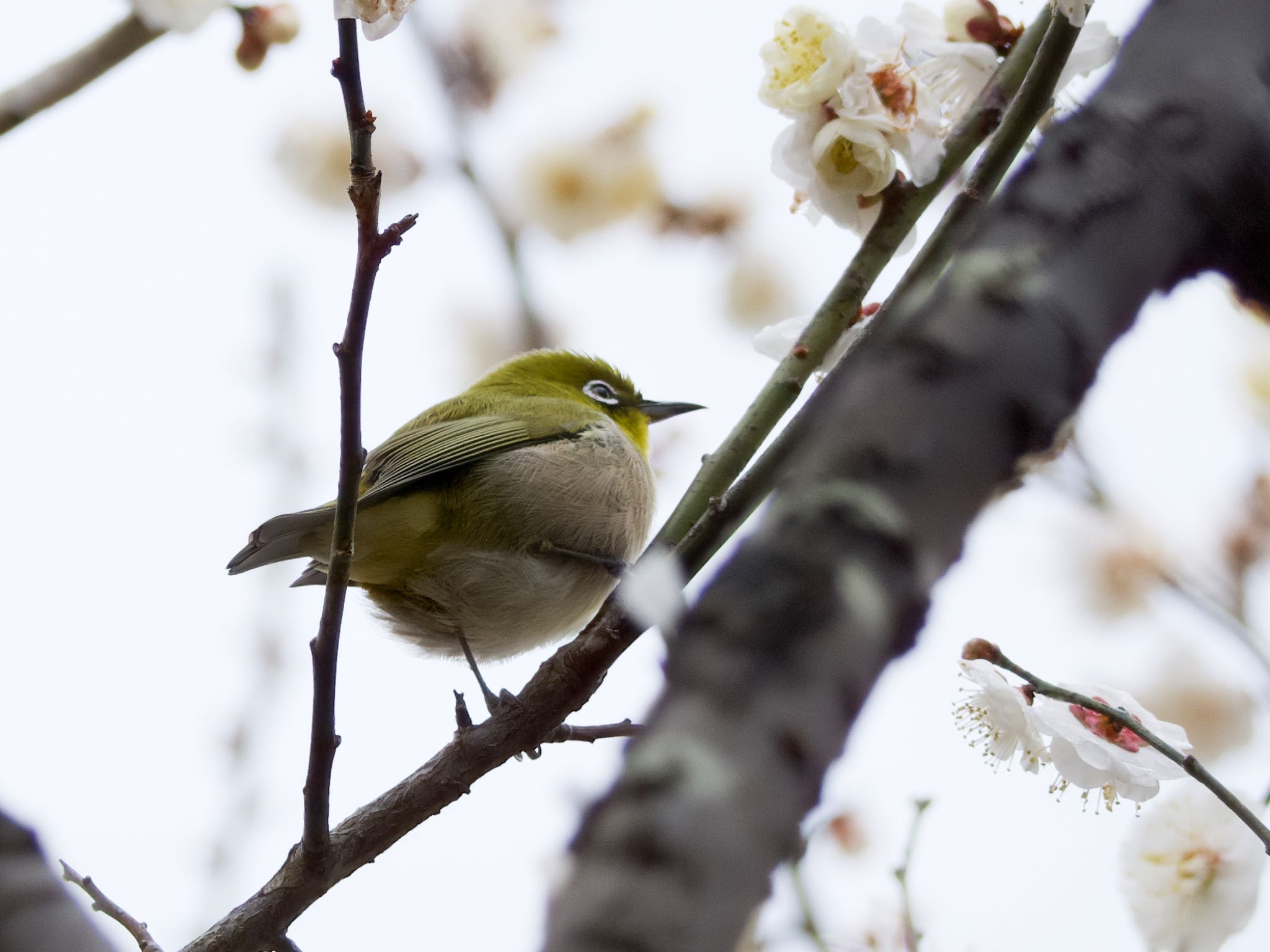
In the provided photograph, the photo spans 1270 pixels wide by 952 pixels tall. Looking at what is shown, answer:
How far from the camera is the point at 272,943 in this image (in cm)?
244

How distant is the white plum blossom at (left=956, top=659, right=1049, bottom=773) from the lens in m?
2.15

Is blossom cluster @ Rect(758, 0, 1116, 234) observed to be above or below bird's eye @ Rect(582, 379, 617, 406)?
above

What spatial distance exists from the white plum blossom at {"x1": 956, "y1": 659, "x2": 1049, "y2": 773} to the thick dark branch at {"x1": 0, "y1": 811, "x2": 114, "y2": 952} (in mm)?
1601

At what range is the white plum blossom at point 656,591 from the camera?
1.82 meters

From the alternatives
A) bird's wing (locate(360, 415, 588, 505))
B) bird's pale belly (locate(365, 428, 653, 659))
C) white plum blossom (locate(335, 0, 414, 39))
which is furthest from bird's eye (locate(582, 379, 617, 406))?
white plum blossom (locate(335, 0, 414, 39))

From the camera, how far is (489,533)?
3.56 metres

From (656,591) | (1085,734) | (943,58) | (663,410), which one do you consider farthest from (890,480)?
(663,410)

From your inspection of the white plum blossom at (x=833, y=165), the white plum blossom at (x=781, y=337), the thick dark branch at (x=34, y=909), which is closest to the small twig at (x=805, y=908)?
the white plum blossom at (x=781, y=337)

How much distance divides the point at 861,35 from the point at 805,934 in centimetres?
186

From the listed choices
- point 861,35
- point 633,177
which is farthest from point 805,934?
point 633,177

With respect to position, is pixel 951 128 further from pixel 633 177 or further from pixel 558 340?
pixel 633 177

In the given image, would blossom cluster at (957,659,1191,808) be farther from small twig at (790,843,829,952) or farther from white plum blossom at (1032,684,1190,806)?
small twig at (790,843,829,952)

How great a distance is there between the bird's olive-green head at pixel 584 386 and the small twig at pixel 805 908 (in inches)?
89.2

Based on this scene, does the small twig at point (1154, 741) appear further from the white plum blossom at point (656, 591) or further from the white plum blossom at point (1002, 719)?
the white plum blossom at point (656, 591)
